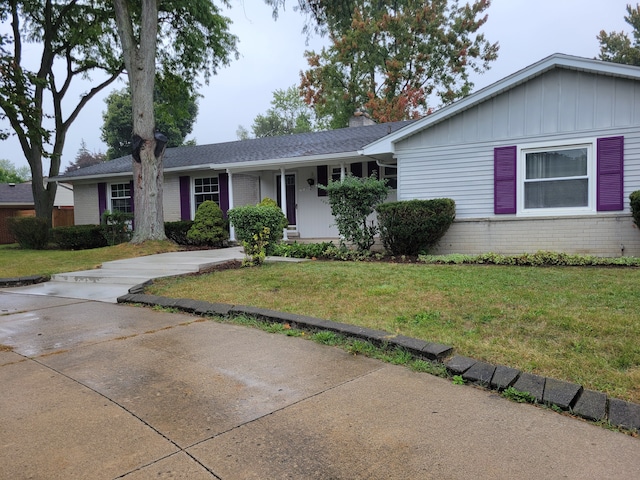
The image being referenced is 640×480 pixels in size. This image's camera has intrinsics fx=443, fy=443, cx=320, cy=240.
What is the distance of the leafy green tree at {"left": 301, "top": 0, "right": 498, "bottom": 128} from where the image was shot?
25359mm

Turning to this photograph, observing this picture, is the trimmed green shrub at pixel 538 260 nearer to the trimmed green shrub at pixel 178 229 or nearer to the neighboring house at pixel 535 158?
the neighboring house at pixel 535 158

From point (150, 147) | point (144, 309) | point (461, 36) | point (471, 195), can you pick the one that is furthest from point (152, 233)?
point (461, 36)

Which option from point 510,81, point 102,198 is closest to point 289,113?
point 102,198

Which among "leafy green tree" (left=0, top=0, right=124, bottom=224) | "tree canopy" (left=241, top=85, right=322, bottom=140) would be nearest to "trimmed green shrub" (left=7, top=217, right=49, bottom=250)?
"leafy green tree" (left=0, top=0, right=124, bottom=224)

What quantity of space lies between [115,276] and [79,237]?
7.86 meters

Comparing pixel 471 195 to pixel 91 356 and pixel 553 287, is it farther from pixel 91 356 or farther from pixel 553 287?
pixel 91 356

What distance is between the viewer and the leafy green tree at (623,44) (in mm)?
26359

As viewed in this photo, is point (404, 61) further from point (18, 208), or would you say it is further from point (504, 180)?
point (18, 208)

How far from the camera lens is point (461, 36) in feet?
85.5

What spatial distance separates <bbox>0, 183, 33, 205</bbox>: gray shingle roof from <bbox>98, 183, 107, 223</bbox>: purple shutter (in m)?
12.3

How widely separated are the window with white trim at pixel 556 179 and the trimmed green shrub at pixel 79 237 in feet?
42.7

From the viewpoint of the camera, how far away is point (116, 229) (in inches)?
580

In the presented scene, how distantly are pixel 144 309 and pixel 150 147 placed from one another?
802cm

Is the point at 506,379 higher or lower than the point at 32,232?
lower
